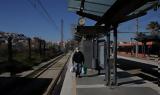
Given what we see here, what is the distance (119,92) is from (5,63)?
15.2 meters

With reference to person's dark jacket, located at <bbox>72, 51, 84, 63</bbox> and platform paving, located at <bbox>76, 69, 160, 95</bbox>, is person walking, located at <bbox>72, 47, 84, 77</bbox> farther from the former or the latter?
platform paving, located at <bbox>76, 69, 160, 95</bbox>

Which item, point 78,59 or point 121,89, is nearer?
point 121,89

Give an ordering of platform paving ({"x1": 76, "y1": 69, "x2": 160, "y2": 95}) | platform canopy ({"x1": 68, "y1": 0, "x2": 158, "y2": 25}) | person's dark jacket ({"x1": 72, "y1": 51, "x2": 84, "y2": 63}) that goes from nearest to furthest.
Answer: platform canopy ({"x1": 68, "y1": 0, "x2": 158, "y2": 25})
platform paving ({"x1": 76, "y1": 69, "x2": 160, "y2": 95})
person's dark jacket ({"x1": 72, "y1": 51, "x2": 84, "y2": 63})

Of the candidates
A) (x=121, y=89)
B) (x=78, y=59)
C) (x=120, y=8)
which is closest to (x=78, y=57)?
(x=78, y=59)

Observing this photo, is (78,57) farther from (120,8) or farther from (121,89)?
(120,8)

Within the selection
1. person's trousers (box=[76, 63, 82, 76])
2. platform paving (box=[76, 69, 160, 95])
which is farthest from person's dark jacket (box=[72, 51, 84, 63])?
platform paving (box=[76, 69, 160, 95])

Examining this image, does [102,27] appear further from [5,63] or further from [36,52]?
[36,52]

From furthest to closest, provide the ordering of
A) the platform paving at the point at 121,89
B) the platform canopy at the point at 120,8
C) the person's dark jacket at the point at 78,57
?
the person's dark jacket at the point at 78,57 → the platform paving at the point at 121,89 → the platform canopy at the point at 120,8

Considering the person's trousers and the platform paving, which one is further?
the person's trousers

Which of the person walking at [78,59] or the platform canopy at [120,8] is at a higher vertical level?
the platform canopy at [120,8]

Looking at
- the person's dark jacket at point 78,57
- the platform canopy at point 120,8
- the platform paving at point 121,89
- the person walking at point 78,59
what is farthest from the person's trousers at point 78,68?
the platform canopy at point 120,8

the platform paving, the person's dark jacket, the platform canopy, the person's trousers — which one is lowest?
the platform paving

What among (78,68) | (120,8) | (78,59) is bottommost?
(78,68)

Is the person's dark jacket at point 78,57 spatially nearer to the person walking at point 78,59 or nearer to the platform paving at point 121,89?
the person walking at point 78,59
